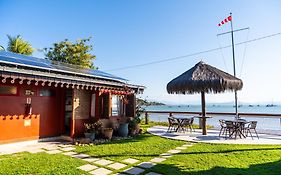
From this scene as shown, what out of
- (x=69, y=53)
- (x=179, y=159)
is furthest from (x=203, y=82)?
(x=69, y=53)

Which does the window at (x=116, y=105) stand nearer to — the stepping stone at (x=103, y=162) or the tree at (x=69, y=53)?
the stepping stone at (x=103, y=162)

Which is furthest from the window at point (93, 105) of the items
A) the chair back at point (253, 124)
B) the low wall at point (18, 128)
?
the chair back at point (253, 124)

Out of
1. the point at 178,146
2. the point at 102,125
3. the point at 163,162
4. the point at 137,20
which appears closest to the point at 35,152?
the point at 102,125

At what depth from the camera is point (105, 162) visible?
17.6ft

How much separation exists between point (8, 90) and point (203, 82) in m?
7.33

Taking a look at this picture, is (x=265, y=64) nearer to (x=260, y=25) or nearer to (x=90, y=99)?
(x=260, y=25)

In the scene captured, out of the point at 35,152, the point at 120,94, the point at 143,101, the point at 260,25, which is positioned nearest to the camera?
the point at 35,152

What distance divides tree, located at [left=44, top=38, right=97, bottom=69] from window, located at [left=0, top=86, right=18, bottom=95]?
13.8 metres

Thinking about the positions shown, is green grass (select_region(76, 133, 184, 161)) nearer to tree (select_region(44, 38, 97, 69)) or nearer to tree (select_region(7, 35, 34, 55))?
tree (select_region(44, 38, 97, 69))

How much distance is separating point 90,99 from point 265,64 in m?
A: 10.7

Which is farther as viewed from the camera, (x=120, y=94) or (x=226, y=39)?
(x=226, y=39)

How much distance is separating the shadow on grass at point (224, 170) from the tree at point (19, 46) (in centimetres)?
1991

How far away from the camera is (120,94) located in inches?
401

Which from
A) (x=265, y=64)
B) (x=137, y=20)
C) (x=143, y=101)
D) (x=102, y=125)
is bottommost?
(x=102, y=125)
